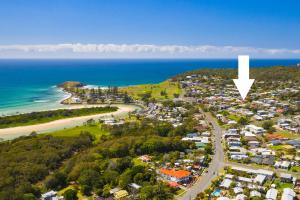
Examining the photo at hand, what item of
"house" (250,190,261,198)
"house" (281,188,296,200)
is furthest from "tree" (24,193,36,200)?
"house" (281,188,296,200)

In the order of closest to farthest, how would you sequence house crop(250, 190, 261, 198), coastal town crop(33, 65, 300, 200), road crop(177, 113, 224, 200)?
house crop(250, 190, 261, 198), road crop(177, 113, 224, 200), coastal town crop(33, 65, 300, 200)

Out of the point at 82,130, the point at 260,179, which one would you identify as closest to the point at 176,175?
the point at 260,179

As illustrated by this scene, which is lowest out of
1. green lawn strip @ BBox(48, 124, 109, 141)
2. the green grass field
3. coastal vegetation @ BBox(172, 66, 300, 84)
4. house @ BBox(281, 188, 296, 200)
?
green lawn strip @ BBox(48, 124, 109, 141)

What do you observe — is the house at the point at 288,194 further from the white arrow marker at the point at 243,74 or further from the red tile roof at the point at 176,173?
the white arrow marker at the point at 243,74

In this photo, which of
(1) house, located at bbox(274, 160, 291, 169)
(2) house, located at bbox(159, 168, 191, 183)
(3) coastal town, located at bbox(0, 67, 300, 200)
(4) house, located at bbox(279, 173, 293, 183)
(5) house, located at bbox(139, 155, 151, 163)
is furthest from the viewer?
(5) house, located at bbox(139, 155, 151, 163)

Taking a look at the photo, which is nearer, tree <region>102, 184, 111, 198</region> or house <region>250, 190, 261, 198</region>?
house <region>250, 190, 261, 198</region>

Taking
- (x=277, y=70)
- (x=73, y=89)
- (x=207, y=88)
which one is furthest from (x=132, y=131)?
(x=277, y=70)

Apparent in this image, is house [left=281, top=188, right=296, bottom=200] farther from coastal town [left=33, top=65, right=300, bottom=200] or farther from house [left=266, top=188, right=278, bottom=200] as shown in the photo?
house [left=266, top=188, right=278, bottom=200]
